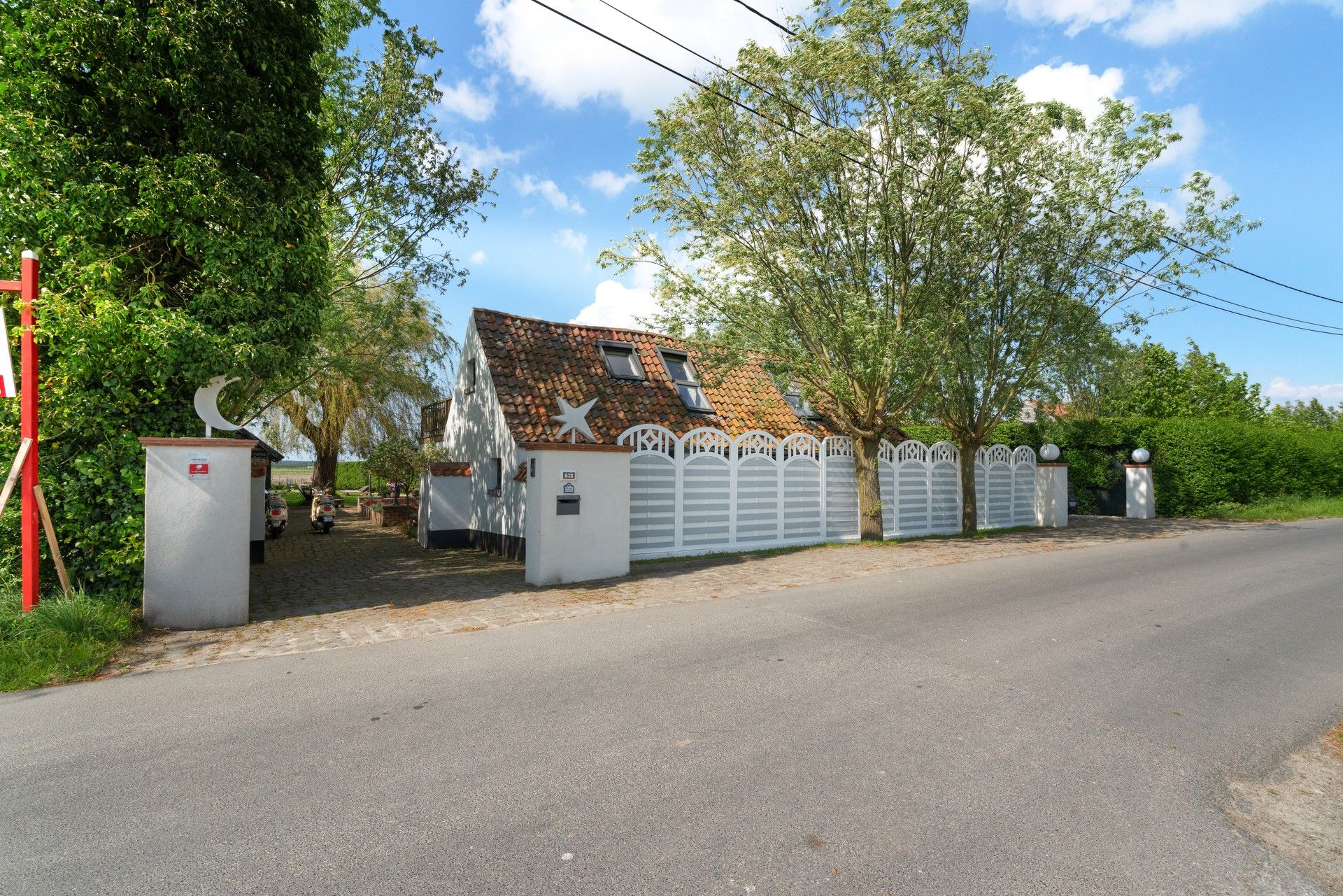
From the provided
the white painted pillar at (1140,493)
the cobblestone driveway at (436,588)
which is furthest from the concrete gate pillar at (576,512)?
the white painted pillar at (1140,493)

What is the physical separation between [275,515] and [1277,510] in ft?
98.9

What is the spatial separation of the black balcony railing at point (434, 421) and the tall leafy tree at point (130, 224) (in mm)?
10388

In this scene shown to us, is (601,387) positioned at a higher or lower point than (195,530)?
higher

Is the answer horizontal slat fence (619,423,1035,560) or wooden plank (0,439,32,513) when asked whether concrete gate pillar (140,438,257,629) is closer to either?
wooden plank (0,439,32,513)

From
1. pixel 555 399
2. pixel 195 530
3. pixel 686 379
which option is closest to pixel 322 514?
pixel 555 399

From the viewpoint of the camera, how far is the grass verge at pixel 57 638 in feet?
18.0

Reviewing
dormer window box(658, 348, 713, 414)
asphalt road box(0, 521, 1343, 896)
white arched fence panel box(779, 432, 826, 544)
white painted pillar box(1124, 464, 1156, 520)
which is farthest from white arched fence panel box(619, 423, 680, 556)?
white painted pillar box(1124, 464, 1156, 520)

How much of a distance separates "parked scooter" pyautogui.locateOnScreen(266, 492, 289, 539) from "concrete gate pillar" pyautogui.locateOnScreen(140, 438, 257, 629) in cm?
1172

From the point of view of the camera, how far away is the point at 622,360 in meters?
15.9

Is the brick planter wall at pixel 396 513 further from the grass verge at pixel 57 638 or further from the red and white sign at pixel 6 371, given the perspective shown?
the red and white sign at pixel 6 371

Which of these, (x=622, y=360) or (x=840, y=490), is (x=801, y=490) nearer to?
(x=840, y=490)

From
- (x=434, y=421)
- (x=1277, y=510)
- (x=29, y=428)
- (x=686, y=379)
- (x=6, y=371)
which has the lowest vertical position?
(x=1277, y=510)

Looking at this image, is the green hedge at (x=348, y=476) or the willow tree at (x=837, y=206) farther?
the green hedge at (x=348, y=476)

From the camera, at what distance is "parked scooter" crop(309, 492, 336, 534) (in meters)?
18.8
